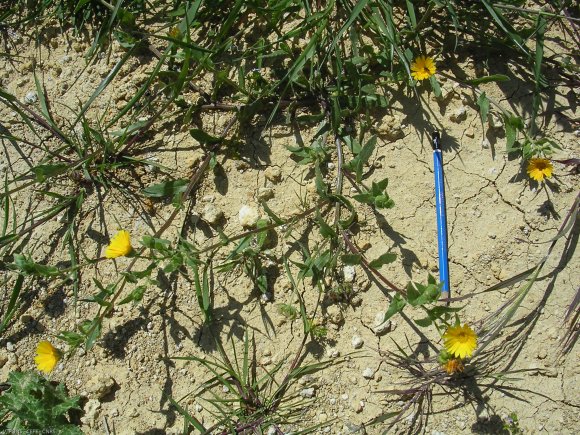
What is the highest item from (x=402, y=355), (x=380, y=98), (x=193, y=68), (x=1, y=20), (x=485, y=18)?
(x=1, y=20)

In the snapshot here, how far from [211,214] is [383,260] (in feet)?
2.85

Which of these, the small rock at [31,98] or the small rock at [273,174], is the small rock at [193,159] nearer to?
the small rock at [273,174]

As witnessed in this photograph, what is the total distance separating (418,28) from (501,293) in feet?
4.35

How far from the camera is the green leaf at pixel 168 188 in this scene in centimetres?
305

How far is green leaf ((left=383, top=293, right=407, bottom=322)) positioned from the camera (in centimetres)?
266

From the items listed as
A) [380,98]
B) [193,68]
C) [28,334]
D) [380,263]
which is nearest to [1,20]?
[193,68]

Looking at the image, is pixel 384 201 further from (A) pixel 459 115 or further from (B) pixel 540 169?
(B) pixel 540 169

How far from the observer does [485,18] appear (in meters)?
3.05

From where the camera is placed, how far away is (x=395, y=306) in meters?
2.67

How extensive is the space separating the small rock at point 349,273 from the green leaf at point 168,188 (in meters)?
0.88

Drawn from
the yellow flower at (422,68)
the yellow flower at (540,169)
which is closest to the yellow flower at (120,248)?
the yellow flower at (422,68)

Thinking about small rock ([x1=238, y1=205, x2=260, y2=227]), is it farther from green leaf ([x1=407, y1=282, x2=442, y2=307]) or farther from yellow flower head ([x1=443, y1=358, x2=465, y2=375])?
yellow flower head ([x1=443, y1=358, x2=465, y2=375])

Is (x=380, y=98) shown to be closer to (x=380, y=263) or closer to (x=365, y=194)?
(x=365, y=194)

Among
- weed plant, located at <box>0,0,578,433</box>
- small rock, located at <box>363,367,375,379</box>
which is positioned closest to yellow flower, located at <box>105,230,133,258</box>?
weed plant, located at <box>0,0,578,433</box>
